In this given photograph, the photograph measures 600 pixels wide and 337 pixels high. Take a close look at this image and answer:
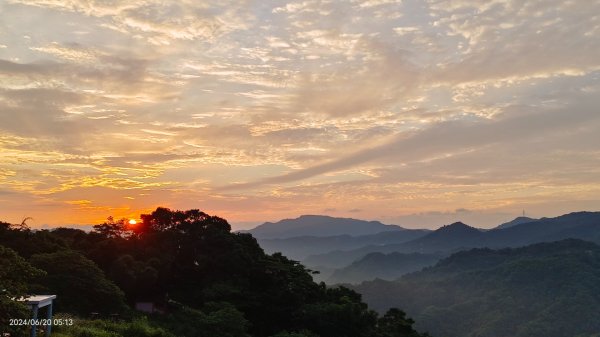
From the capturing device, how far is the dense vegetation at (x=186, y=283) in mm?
26547

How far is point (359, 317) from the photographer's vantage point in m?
36.8

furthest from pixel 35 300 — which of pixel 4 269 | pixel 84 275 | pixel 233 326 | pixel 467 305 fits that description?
pixel 467 305

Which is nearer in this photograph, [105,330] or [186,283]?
[105,330]

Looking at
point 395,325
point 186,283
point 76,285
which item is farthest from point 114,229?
point 395,325

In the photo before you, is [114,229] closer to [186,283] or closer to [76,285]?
[186,283]

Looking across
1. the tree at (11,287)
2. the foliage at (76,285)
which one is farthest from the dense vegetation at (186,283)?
the tree at (11,287)

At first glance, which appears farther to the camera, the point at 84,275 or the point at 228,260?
the point at 228,260

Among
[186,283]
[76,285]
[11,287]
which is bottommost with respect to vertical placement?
[186,283]

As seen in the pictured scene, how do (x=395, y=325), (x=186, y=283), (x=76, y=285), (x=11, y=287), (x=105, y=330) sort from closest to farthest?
(x=11, y=287)
(x=105, y=330)
(x=76, y=285)
(x=186, y=283)
(x=395, y=325)

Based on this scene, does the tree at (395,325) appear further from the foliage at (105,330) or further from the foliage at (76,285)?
the foliage at (105,330)

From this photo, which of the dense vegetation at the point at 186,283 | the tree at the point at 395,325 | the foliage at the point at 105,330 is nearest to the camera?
the foliage at the point at 105,330

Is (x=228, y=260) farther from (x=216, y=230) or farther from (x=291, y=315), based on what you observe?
(x=291, y=315)

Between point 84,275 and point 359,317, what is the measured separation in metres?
A: 21.6

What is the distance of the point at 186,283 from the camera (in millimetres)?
40281
